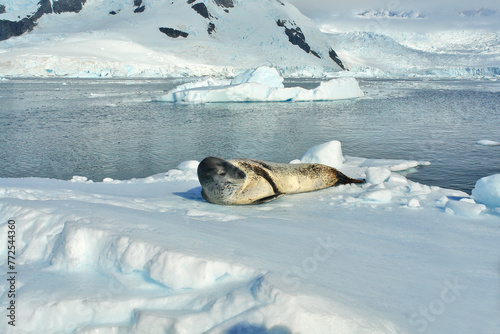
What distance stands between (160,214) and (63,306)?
127 centimetres

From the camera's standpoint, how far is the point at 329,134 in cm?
1130

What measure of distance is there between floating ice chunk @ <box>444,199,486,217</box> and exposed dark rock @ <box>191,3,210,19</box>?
241 ft

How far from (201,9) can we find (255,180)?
243ft

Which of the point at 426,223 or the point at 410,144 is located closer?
the point at 426,223

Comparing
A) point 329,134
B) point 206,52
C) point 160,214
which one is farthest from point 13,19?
point 160,214

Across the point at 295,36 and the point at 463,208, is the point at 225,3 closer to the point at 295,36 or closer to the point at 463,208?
the point at 295,36

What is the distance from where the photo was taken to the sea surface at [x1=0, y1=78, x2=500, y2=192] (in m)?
7.51

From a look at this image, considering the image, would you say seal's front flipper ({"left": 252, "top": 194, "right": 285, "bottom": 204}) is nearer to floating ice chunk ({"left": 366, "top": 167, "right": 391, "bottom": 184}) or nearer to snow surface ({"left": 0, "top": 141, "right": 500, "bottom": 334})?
snow surface ({"left": 0, "top": 141, "right": 500, "bottom": 334})

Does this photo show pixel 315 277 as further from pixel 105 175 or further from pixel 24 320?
pixel 105 175

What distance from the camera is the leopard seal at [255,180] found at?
3861 millimetres

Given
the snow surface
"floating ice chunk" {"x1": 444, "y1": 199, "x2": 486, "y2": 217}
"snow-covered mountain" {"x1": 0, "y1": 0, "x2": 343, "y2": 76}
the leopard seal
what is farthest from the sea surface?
"snow-covered mountain" {"x1": 0, "y1": 0, "x2": 343, "y2": 76}

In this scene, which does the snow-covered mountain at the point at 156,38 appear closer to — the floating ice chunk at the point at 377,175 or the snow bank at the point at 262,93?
the snow bank at the point at 262,93

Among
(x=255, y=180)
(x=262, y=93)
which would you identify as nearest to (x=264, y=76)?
(x=262, y=93)

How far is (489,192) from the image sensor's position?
3.78 m
